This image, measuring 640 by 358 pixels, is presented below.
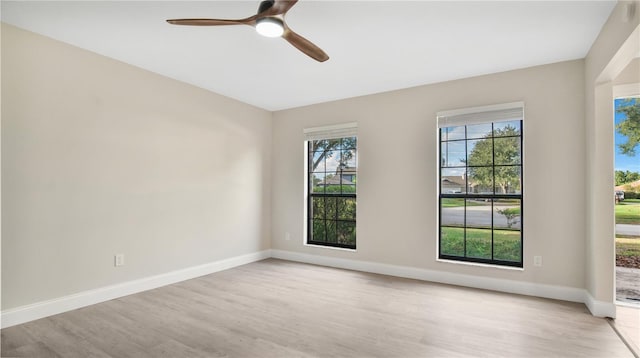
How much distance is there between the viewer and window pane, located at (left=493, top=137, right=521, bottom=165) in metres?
3.96

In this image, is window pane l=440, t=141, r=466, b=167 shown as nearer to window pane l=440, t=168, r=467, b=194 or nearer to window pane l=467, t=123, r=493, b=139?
window pane l=440, t=168, r=467, b=194

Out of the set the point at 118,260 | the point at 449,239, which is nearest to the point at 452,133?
the point at 449,239

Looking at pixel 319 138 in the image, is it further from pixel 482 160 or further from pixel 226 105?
pixel 482 160

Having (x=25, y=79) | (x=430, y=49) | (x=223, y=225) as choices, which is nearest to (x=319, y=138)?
(x=223, y=225)

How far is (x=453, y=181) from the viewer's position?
4.16 m

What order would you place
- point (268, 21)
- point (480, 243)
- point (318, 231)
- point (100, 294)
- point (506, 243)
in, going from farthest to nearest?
point (318, 231) → point (506, 243) → point (480, 243) → point (100, 294) → point (268, 21)

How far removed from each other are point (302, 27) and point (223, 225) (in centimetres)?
309

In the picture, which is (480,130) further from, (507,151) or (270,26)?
(270,26)

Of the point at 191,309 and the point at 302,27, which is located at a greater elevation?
the point at 302,27

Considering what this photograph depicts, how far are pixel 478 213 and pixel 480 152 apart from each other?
842 millimetres

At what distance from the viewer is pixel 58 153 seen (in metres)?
2.99

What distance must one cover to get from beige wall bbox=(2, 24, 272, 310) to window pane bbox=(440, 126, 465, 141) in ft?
10.2

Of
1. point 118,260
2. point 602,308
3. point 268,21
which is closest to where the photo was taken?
point 268,21

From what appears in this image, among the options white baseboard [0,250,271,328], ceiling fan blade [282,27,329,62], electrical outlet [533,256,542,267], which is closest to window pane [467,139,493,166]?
electrical outlet [533,256,542,267]
